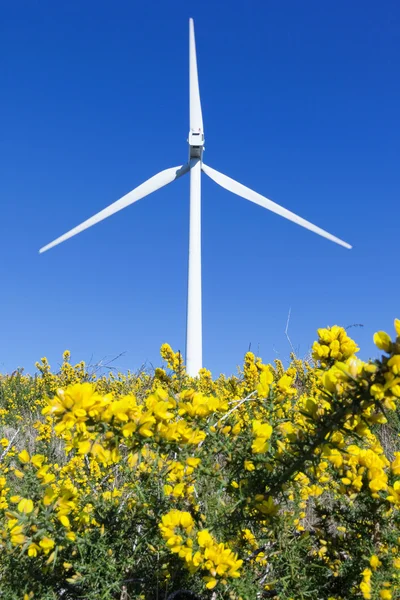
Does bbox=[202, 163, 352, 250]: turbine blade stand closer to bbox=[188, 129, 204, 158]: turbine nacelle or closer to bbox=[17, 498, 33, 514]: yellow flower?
bbox=[188, 129, 204, 158]: turbine nacelle

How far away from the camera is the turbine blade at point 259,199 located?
44.7ft

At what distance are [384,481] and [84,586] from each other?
131cm

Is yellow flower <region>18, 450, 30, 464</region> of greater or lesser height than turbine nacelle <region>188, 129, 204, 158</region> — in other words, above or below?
below

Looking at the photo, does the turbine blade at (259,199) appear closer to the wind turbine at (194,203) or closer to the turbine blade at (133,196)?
the wind turbine at (194,203)

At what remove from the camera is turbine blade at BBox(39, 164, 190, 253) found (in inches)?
532

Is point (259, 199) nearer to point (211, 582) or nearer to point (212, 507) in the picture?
point (212, 507)

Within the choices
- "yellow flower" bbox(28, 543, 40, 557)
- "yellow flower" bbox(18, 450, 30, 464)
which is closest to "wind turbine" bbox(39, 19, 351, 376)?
"yellow flower" bbox(18, 450, 30, 464)

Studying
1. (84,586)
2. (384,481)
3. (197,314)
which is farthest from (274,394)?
(197,314)

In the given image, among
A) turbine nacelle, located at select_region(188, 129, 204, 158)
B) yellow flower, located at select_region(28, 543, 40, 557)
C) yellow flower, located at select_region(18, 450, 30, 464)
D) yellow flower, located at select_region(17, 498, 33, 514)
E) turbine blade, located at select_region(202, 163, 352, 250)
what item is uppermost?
turbine nacelle, located at select_region(188, 129, 204, 158)

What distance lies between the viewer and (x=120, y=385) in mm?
7754

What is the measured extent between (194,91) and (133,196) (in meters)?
2.99

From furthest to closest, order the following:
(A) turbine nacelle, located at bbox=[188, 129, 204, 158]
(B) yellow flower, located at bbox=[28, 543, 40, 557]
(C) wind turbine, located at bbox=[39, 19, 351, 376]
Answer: (A) turbine nacelle, located at bbox=[188, 129, 204, 158] < (C) wind turbine, located at bbox=[39, 19, 351, 376] < (B) yellow flower, located at bbox=[28, 543, 40, 557]

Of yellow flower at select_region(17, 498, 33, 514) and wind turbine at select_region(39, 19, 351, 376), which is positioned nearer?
yellow flower at select_region(17, 498, 33, 514)

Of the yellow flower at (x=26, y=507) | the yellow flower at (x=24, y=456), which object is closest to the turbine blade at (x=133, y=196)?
the yellow flower at (x=24, y=456)
